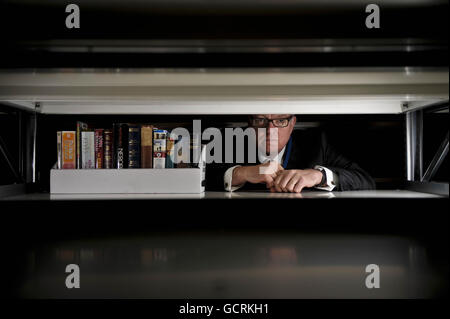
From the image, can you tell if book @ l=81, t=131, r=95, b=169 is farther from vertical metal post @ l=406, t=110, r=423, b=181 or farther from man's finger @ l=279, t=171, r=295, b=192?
vertical metal post @ l=406, t=110, r=423, b=181

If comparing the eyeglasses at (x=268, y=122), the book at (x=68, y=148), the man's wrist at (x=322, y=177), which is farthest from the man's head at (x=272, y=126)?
the book at (x=68, y=148)

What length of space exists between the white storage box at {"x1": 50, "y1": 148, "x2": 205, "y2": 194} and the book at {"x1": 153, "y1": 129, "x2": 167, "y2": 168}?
0.04 metres

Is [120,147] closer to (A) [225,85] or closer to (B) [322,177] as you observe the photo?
(A) [225,85]

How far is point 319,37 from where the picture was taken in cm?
100

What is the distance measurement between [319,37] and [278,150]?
0.97m

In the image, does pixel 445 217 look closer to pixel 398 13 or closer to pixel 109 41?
pixel 398 13

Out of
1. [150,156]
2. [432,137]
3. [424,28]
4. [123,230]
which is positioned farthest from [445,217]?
[123,230]

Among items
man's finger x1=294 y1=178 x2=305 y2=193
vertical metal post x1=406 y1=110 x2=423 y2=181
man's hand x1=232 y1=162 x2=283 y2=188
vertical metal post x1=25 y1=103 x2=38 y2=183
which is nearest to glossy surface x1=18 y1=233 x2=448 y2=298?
man's finger x1=294 y1=178 x2=305 y2=193

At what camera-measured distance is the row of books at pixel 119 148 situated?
1.28m

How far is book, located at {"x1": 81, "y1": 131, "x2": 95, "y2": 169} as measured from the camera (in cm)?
129

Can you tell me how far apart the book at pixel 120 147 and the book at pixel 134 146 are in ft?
0.06

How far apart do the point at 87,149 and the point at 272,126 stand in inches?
38.7

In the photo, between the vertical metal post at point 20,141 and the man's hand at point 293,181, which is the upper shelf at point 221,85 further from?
the vertical metal post at point 20,141

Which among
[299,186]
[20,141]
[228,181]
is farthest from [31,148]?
[299,186]
